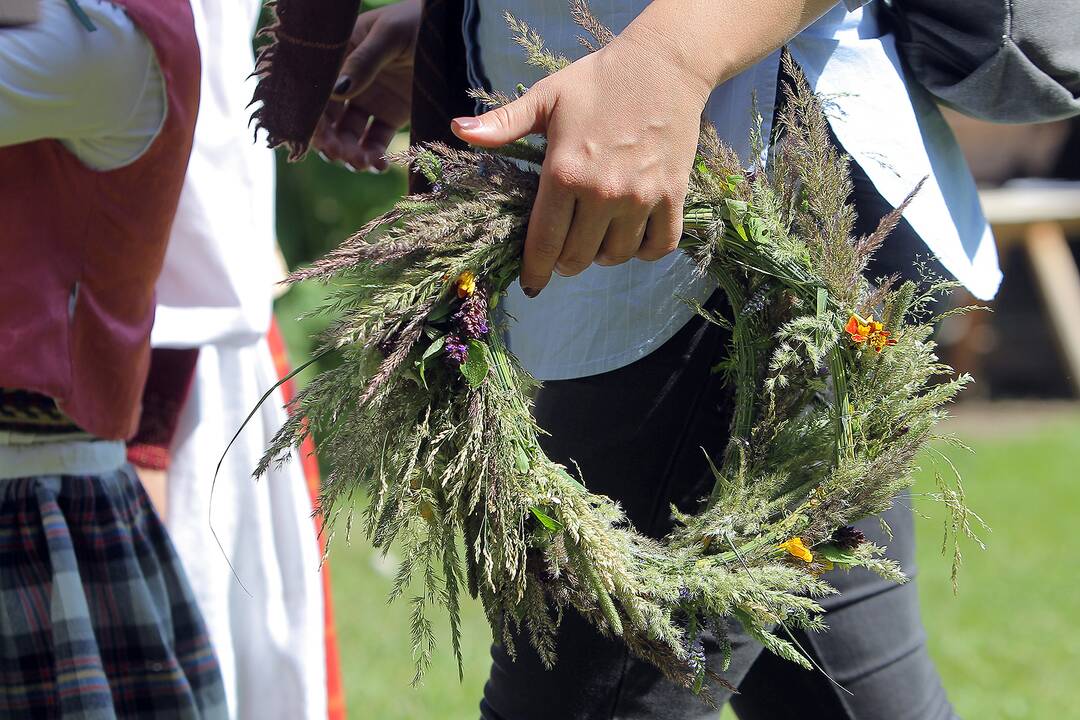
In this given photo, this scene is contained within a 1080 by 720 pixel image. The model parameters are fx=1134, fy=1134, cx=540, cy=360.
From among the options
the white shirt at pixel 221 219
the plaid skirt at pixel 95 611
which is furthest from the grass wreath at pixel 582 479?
the white shirt at pixel 221 219

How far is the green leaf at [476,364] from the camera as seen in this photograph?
109 cm

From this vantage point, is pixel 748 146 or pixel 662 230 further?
pixel 748 146

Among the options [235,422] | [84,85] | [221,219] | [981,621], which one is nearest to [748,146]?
[84,85]

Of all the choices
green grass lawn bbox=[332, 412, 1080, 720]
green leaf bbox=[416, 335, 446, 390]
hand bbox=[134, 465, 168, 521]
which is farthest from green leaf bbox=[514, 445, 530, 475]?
green grass lawn bbox=[332, 412, 1080, 720]

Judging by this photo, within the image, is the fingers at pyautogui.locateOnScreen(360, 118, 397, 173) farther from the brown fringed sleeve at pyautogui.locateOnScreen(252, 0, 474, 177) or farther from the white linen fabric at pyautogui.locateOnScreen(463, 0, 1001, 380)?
the white linen fabric at pyautogui.locateOnScreen(463, 0, 1001, 380)

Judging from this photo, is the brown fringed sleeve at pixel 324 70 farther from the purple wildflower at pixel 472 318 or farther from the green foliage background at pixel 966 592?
the green foliage background at pixel 966 592

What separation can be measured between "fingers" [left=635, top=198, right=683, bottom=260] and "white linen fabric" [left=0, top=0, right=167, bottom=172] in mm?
878

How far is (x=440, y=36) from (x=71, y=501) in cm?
100

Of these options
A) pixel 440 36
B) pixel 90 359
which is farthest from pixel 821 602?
pixel 90 359

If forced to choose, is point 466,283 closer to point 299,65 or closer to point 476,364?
point 476,364

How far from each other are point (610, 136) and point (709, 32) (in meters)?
0.14

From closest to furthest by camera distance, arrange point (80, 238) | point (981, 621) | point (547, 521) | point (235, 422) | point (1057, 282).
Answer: point (547, 521) → point (80, 238) → point (235, 422) → point (981, 621) → point (1057, 282)

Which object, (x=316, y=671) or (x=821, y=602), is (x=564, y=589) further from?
(x=316, y=671)

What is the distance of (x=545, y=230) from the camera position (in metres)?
1.04
